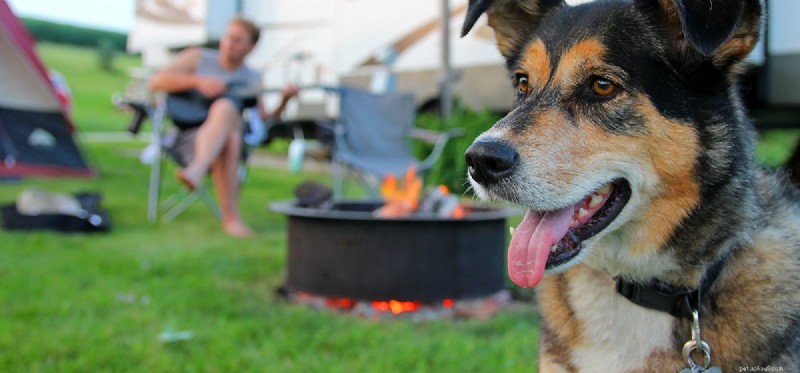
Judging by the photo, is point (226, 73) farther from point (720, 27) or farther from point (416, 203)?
point (720, 27)

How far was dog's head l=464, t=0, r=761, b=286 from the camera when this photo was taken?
1964 millimetres

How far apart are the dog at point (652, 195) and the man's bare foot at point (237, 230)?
14.7 ft

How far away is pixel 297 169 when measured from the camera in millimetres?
11492

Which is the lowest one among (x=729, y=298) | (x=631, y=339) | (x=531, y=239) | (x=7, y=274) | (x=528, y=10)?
(x=7, y=274)

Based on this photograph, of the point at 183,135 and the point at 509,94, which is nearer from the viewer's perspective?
the point at 183,135

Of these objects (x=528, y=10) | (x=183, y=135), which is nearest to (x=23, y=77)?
(x=183, y=135)

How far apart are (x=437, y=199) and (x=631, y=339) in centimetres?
286

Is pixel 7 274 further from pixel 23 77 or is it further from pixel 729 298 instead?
pixel 23 77

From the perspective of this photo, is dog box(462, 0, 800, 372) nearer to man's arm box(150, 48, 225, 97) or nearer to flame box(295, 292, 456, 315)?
flame box(295, 292, 456, 315)

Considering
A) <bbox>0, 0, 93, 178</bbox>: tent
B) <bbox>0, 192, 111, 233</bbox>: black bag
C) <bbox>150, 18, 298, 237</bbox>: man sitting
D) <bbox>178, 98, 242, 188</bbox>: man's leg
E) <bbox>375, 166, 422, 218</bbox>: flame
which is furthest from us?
<bbox>0, 0, 93, 178</bbox>: tent

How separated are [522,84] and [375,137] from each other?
4852 mm

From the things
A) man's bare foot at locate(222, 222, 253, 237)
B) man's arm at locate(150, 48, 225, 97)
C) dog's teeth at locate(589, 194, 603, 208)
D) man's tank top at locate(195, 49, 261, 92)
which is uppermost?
man's tank top at locate(195, 49, 261, 92)

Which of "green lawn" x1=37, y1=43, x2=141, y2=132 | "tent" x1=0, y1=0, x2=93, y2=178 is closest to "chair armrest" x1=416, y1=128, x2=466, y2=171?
"tent" x1=0, y1=0, x2=93, y2=178

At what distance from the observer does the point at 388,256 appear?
4.18 meters
